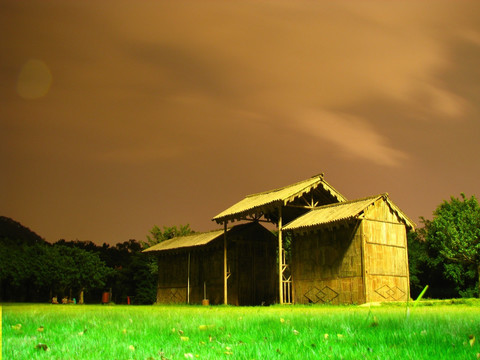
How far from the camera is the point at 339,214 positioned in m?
30.0

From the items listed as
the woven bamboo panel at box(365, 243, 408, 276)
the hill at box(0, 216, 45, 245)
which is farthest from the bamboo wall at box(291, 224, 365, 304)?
the hill at box(0, 216, 45, 245)

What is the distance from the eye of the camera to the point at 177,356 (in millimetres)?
6164

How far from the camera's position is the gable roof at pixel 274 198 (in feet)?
108

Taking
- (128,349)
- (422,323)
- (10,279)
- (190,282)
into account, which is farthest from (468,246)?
(10,279)

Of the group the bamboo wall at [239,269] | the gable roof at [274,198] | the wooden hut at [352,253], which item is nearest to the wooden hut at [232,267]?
the bamboo wall at [239,269]

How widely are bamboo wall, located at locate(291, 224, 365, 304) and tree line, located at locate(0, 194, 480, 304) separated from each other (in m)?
18.0

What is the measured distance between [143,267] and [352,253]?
3412 cm

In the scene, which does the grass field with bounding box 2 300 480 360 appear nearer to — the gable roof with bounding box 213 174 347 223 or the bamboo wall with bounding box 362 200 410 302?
the bamboo wall with bounding box 362 200 410 302

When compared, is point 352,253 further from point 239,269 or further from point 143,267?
point 143,267

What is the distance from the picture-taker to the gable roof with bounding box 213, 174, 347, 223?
33.1 meters

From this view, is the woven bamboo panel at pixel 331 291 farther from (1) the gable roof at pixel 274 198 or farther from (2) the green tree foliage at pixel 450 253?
(2) the green tree foliage at pixel 450 253

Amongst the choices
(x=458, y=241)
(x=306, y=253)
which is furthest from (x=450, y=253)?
(x=306, y=253)

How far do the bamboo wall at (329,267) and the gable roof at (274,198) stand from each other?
279 cm

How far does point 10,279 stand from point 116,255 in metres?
22.6
